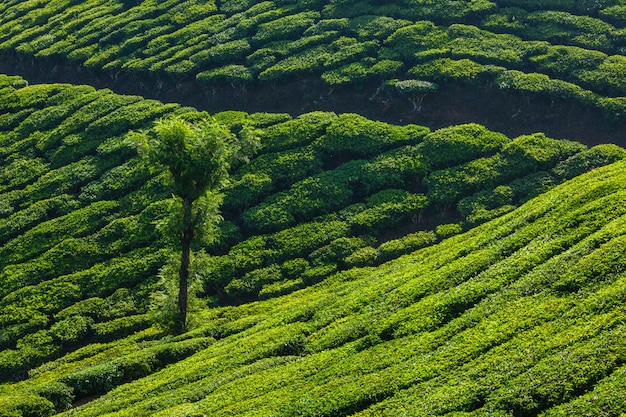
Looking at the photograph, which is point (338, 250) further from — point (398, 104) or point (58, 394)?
point (398, 104)

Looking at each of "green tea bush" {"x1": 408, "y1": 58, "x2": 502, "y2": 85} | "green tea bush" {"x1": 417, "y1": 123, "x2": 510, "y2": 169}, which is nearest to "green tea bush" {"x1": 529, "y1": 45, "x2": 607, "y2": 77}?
"green tea bush" {"x1": 408, "y1": 58, "x2": 502, "y2": 85}

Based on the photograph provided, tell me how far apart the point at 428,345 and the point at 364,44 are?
3922 cm

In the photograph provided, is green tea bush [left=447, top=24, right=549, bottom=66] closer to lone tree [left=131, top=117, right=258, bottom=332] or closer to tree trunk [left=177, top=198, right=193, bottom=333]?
lone tree [left=131, top=117, right=258, bottom=332]

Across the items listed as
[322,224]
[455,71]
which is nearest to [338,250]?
[322,224]

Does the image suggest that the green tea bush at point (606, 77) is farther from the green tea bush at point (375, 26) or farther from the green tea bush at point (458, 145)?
the green tea bush at point (375, 26)

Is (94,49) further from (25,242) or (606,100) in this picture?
(606,100)

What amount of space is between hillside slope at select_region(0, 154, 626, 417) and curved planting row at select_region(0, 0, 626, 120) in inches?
773

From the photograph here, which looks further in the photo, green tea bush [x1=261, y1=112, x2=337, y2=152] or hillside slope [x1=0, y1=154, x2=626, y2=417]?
green tea bush [x1=261, y1=112, x2=337, y2=152]

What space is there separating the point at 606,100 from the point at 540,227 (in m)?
23.9

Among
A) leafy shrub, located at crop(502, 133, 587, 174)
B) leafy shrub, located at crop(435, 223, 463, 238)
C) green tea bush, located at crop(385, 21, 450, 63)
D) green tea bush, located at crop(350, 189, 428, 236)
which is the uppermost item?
green tea bush, located at crop(385, 21, 450, 63)

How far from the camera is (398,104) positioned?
51.9 meters

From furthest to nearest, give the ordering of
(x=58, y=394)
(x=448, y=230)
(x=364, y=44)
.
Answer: (x=364, y=44)
(x=448, y=230)
(x=58, y=394)

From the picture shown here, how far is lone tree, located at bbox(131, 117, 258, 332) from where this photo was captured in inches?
1220

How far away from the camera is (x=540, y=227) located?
27.4 metres
